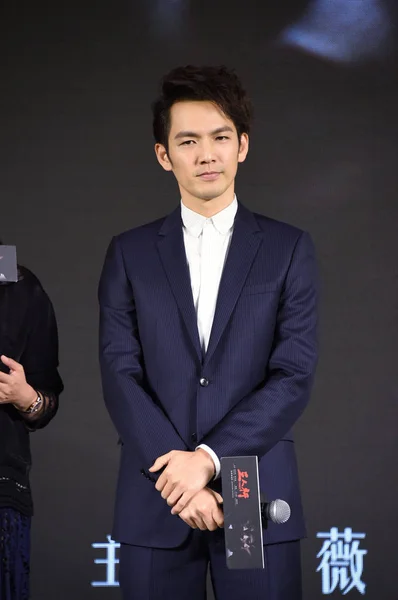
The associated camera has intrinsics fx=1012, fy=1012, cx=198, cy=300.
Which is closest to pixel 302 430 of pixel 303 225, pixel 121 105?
pixel 303 225

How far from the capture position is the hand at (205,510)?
2152mm

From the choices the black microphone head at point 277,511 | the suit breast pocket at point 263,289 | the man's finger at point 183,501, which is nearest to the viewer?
the black microphone head at point 277,511

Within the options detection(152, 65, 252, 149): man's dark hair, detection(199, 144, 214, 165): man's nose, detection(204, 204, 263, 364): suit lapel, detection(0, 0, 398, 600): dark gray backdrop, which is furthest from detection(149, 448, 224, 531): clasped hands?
detection(0, 0, 398, 600): dark gray backdrop

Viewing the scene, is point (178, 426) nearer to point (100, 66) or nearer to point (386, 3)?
point (100, 66)

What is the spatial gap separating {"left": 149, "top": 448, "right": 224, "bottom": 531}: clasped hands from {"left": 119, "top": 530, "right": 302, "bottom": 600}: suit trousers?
11 cm

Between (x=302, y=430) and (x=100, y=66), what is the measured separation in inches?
58.1

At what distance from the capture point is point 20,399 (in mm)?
2449

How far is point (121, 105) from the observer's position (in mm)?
3588

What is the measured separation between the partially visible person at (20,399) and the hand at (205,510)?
497 millimetres

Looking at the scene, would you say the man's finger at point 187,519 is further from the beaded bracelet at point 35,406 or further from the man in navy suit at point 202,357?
the beaded bracelet at point 35,406

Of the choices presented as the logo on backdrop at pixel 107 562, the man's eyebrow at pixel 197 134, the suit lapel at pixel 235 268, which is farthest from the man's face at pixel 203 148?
the logo on backdrop at pixel 107 562

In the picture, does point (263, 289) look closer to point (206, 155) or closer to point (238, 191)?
point (206, 155)

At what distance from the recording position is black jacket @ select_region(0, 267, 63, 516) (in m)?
2.47

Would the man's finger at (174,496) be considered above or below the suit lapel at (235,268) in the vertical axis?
below
